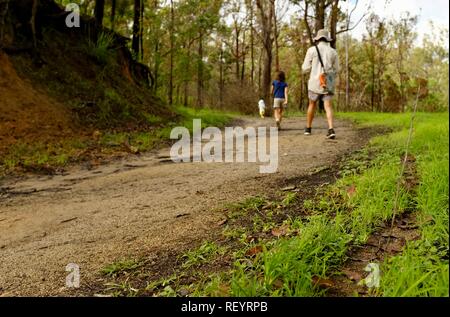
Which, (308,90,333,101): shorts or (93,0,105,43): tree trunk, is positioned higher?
(93,0,105,43): tree trunk

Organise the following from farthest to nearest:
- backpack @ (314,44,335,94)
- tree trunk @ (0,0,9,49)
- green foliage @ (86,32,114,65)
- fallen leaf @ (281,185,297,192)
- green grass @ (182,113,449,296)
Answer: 1. green foliage @ (86,32,114,65)
2. tree trunk @ (0,0,9,49)
3. backpack @ (314,44,335,94)
4. fallen leaf @ (281,185,297,192)
5. green grass @ (182,113,449,296)

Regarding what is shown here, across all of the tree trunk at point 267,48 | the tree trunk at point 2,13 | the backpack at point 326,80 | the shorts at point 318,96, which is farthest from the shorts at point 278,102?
the tree trunk at point 267,48

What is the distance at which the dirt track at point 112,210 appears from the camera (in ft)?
10.3

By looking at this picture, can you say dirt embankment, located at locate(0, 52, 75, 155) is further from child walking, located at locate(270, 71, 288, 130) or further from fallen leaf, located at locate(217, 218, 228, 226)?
fallen leaf, located at locate(217, 218, 228, 226)

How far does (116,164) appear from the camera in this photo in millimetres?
7117

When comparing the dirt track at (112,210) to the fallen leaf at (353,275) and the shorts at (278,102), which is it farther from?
the shorts at (278,102)

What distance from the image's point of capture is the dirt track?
3.15 metres

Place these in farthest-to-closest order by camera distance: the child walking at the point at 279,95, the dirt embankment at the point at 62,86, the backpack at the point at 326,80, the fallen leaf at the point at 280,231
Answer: the child walking at the point at 279,95
the dirt embankment at the point at 62,86
the backpack at the point at 326,80
the fallen leaf at the point at 280,231

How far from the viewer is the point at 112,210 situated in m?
4.37

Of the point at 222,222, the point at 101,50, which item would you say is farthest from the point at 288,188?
the point at 101,50

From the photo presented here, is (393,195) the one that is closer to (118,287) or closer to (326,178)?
(326,178)

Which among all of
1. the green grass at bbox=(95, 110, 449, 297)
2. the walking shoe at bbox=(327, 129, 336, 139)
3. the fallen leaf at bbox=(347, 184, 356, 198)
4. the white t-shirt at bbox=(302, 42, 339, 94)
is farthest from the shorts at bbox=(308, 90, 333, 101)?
the fallen leaf at bbox=(347, 184, 356, 198)

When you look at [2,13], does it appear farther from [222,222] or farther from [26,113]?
[222,222]
